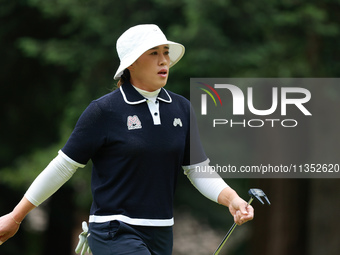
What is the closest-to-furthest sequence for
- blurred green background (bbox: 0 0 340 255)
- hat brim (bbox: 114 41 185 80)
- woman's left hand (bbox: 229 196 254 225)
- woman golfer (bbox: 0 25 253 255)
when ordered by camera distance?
woman's left hand (bbox: 229 196 254 225), woman golfer (bbox: 0 25 253 255), hat brim (bbox: 114 41 185 80), blurred green background (bbox: 0 0 340 255)

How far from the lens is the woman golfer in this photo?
352 cm

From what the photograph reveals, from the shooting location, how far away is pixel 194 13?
860cm

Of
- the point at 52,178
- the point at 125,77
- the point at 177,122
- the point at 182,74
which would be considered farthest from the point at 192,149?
the point at 182,74

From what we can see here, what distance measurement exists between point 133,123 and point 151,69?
1.09ft

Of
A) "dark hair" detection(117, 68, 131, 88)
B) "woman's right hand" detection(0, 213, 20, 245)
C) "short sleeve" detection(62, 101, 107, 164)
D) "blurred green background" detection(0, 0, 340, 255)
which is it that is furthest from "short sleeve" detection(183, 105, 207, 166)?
"blurred green background" detection(0, 0, 340, 255)

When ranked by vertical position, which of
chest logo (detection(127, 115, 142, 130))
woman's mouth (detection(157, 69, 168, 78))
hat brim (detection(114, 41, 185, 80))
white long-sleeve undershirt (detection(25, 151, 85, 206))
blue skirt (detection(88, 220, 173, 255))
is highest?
hat brim (detection(114, 41, 185, 80))

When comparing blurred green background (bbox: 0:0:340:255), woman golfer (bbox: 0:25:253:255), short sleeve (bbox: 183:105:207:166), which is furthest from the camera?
blurred green background (bbox: 0:0:340:255)

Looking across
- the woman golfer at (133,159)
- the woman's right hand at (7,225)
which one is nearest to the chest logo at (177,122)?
the woman golfer at (133,159)

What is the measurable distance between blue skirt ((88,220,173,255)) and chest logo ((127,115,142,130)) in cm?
50

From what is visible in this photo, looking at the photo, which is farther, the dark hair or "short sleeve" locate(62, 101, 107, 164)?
the dark hair

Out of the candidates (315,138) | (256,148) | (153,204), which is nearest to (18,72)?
(256,148)

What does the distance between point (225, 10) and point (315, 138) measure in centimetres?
297

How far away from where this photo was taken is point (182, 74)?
9289mm

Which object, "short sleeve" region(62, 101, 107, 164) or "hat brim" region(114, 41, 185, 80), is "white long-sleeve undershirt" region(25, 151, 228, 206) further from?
"hat brim" region(114, 41, 185, 80)
